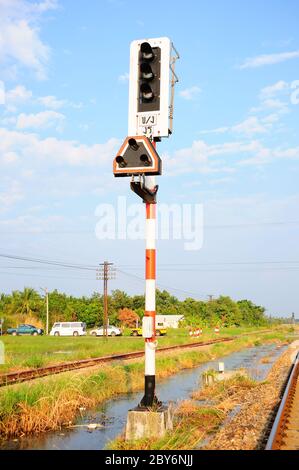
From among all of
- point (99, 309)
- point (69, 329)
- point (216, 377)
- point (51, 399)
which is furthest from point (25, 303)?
point (51, 399)

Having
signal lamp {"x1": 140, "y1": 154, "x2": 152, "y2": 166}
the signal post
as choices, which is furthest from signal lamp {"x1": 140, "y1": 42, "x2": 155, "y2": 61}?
signal lamp {"x1": 140, "y1": 154, "x2": 152, "y2": 166}

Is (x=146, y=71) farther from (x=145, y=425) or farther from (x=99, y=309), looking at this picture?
(x=99, y=309)

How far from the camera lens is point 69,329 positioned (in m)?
57.7

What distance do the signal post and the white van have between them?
170 feet

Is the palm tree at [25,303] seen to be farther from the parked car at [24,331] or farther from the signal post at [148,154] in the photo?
the signal post at [148,154]

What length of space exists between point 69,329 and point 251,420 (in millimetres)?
50623

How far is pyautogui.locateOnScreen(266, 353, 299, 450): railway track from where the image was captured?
685 cm

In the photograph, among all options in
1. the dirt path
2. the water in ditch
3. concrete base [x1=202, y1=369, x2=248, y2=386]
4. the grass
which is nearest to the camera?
the dirt path

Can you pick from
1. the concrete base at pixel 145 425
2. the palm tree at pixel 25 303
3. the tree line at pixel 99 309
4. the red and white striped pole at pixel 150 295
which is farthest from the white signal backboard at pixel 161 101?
the palm tree at pixel 25 303

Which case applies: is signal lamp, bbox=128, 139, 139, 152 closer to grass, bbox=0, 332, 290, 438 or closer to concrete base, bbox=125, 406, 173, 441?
concrete base, bbox=125, 406, 173, 441

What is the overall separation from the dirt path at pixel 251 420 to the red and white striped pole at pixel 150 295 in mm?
1136
